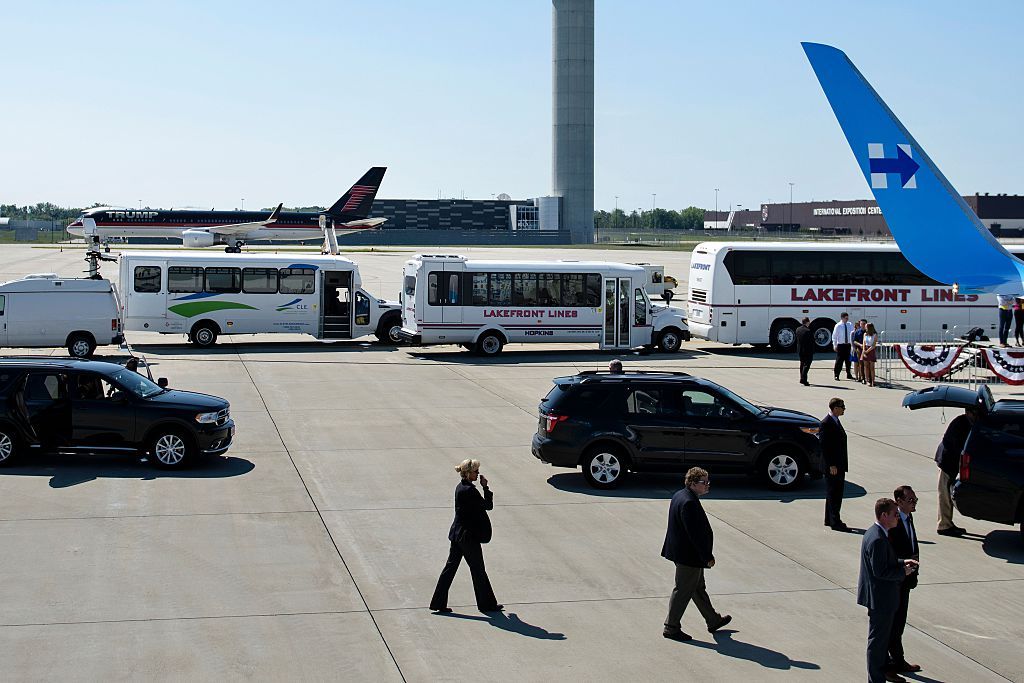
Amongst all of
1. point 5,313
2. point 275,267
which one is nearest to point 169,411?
point 5,313

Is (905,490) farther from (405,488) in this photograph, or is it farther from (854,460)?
(854,460)

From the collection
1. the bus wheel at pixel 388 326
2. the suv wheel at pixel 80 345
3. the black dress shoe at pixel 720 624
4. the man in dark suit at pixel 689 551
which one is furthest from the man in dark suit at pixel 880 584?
the bus wheel at pixel 388 326

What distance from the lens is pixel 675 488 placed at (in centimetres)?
1513

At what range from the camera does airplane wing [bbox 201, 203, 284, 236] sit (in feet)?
299

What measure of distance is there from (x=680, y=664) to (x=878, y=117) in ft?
21.3

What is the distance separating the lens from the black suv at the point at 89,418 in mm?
15500

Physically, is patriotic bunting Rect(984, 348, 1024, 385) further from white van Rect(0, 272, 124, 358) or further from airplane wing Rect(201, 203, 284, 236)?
airplane wing Rect(201, 203, 284, 236)

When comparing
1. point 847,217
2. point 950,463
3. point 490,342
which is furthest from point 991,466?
point 847,217

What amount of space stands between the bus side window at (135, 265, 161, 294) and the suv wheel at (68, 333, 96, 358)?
348cm

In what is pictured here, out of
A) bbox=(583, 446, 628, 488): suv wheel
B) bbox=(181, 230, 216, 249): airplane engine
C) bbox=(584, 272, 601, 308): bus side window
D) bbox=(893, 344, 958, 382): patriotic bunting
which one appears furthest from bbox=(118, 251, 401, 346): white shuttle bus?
bbox=(181, 230, 216, 249): airplane engine

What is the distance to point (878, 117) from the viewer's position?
40.0 ft

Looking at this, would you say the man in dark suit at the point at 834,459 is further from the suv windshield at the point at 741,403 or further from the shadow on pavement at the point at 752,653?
the shadow on pavement at the point at 752,653

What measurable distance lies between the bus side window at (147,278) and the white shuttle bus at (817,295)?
14.8m

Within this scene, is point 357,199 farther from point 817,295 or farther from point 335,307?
point 817,295
